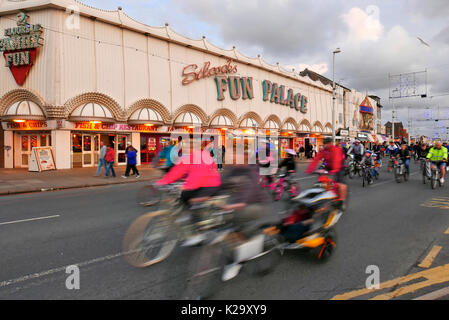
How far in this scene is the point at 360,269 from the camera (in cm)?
370

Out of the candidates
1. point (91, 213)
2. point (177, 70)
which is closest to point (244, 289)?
point (91, 213)

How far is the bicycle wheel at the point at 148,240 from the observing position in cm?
384

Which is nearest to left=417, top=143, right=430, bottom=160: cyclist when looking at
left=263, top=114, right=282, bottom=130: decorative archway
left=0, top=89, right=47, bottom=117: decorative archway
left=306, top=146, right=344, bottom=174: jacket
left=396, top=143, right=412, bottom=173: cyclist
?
left=396, top=143, right=412, bottom=173: cyclist

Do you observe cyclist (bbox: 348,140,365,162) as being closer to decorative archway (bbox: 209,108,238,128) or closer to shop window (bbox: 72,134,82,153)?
decorative archway (bbox: 209,108,238,128)

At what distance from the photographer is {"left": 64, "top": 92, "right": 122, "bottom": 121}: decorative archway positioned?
1736cm

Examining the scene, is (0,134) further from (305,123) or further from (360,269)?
(305,123)

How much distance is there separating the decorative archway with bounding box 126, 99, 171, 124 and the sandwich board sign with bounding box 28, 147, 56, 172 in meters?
5.54

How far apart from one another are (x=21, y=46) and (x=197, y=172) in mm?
19550

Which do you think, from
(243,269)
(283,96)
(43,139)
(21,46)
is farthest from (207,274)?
(283,96)

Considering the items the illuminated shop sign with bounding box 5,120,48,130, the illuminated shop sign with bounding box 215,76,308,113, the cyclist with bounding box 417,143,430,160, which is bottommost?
the cyclist with bounding box 417,143,430,160

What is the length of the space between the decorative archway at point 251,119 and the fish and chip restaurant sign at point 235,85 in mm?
1781

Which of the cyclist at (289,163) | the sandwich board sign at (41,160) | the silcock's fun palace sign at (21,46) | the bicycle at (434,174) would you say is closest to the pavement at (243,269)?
the cyclist at (289,163)

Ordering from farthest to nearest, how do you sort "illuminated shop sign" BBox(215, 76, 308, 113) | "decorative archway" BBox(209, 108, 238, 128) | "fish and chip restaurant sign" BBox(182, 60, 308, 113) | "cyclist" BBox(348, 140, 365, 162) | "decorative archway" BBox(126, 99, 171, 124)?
"illuminated shop sign" BBox(215, 76, 308, 113) → "decorative archway" BBox(209, 108, 238, 128) → "fish and chip restaurant sign" BBox(182, 60, 308, 113) → "decorative archway" BBox(126, 99, 171, 124) → "cyclist" BBox(348, 140, 365, 162)

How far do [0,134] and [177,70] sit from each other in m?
13.4
